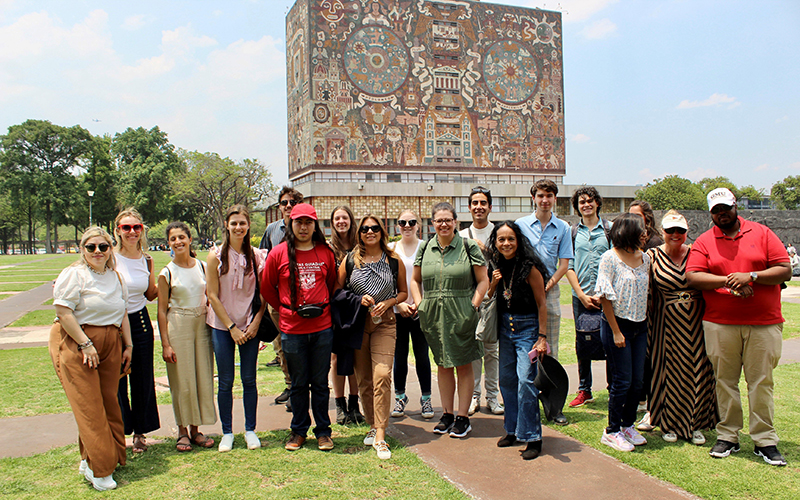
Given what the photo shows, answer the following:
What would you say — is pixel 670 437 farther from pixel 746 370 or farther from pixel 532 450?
pixel 532 450

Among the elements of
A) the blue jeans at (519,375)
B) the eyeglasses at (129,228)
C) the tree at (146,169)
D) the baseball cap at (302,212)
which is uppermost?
the tree at (146,169)

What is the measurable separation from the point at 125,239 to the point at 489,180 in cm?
4625

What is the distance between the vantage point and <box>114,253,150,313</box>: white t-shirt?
4.00 metres

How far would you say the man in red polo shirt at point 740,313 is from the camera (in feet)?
12.1

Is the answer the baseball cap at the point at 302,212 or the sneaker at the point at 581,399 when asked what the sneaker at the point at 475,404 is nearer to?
the sneaker at the point at 581,399

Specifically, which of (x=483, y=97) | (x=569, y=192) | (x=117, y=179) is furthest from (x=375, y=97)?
(x=117, y=179)

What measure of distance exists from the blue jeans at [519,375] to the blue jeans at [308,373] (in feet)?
4.62

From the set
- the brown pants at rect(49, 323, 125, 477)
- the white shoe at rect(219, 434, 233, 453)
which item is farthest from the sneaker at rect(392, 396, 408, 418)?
the brown pants at rect(49, 323, 125, 477)

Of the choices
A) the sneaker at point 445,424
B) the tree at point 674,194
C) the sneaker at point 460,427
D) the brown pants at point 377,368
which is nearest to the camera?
the brown pants at point 377,368

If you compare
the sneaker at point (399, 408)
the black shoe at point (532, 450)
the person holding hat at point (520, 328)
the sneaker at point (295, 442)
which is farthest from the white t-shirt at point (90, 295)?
the black shoe at point (532, 450)

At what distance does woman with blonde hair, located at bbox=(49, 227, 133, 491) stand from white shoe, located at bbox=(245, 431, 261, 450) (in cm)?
87

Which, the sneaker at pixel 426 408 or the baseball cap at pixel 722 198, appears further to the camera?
the sneaker at pixel 426 408

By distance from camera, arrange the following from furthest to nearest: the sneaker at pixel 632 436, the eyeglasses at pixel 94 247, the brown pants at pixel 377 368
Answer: the brown pants at pixel 377 368 < the sneaker at pixel 632 436 < the eyeglasses at pixel 94 247

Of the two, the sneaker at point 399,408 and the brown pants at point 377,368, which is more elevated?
the brown pants at point 377,368
